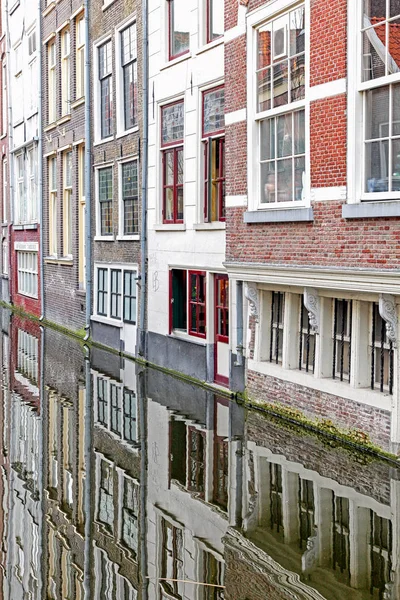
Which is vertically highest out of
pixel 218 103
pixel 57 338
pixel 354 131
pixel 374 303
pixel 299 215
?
pixel 218 103

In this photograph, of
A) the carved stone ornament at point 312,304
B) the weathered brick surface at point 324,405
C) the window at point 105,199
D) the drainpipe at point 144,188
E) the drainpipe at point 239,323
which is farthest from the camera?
the window at point 105,199

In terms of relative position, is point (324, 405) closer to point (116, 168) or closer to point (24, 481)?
point (24, 481)

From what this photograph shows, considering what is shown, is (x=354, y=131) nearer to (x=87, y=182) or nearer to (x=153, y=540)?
(x=153, y=540)

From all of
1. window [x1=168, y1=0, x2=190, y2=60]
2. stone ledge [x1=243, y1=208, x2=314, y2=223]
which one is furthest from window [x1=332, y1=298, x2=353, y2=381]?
window [x1=168, y1=0, x2=190, y2=60]

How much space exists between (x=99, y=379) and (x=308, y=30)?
8.11 metres

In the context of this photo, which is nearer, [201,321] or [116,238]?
[201,321]

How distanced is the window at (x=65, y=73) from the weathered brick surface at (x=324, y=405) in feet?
48.1

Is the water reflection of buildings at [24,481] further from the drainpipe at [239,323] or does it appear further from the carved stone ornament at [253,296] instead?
the carved stone ornament at [253,296]

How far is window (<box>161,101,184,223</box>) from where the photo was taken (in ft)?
59.0

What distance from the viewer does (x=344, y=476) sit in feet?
32.7

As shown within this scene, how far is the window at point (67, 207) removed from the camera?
1082 inches

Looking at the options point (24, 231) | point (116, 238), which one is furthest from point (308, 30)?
point (24, 231)

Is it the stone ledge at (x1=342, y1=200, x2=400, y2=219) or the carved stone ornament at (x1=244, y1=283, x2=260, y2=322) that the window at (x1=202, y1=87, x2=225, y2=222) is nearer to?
the carved stone ornament at (x1=244, y1=283, x2=260, y2=322)

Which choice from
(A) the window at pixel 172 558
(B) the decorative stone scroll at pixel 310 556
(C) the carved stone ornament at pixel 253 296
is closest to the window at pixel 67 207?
(C) the carved stone ornament at pixel 253 296
